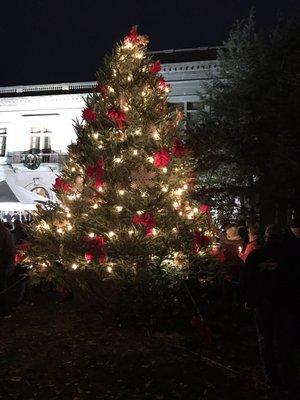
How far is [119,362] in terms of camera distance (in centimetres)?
607

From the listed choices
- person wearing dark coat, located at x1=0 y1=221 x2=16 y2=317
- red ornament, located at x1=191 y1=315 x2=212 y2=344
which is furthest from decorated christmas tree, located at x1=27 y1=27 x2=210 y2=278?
red ornament, located at x1=191 y1=315 x2=212 y2=344

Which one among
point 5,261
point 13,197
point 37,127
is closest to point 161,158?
point 5,261

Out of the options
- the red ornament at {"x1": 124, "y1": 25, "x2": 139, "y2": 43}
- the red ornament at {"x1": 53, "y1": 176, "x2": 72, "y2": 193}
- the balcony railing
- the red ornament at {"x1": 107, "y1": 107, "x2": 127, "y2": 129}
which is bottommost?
the red ornament at {"x1": 53, "y1": 176, "x2": 72, "y2": 193}

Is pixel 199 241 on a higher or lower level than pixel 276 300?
higher

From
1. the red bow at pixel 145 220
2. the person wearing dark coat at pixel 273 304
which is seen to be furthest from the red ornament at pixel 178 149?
the person wearing dark coat at pixel 273 304

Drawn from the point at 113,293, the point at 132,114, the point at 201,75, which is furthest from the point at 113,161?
the point at 201,75

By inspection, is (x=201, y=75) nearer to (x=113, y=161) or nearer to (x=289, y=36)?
(x=289, y=36)

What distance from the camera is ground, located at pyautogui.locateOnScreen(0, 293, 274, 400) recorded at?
16.8ft

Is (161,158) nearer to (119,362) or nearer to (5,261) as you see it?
(119,362)

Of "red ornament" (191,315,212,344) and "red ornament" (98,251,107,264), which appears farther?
"red ornament" (98,251,107,264)

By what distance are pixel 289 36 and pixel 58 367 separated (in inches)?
584

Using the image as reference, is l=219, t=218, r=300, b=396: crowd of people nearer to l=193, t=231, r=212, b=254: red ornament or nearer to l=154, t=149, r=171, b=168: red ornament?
l=193, t=231, r=212, b=254: red ornament

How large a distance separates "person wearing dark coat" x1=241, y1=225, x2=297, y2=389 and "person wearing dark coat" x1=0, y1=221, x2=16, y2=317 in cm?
539

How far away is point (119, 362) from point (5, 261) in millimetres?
3882
